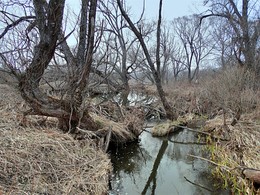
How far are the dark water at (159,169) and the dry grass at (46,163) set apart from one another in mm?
896

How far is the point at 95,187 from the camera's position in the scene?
177 inches

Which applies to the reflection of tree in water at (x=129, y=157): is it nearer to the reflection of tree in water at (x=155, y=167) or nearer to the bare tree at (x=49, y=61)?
the reflection of tree in water at (x=155, y=167)

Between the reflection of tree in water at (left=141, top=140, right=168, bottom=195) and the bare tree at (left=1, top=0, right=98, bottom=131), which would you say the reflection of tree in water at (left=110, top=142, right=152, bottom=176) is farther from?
the bare tree at (left=1, top=0, right=98, bottom=131)

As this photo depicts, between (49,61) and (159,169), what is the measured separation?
3.95m

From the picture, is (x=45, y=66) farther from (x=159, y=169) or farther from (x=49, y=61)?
(x=159, y=169)

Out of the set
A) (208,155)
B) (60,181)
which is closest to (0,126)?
(60,181)

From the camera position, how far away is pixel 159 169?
693 centimetres

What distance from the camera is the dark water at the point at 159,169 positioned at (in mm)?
5684

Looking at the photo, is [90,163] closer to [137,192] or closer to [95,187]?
[95,187]

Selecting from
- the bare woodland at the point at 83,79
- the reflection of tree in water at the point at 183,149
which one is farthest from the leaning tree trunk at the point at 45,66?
the reflection of tree in water at the point at 183,149

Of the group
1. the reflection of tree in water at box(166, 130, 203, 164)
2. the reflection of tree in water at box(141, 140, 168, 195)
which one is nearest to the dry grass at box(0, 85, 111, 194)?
the reflection of tree in water at box(141, 140, 168, 195)

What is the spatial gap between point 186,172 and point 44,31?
483 cm

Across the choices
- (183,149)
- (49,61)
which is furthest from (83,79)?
(183,149)

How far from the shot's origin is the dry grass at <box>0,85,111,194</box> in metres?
4.04
